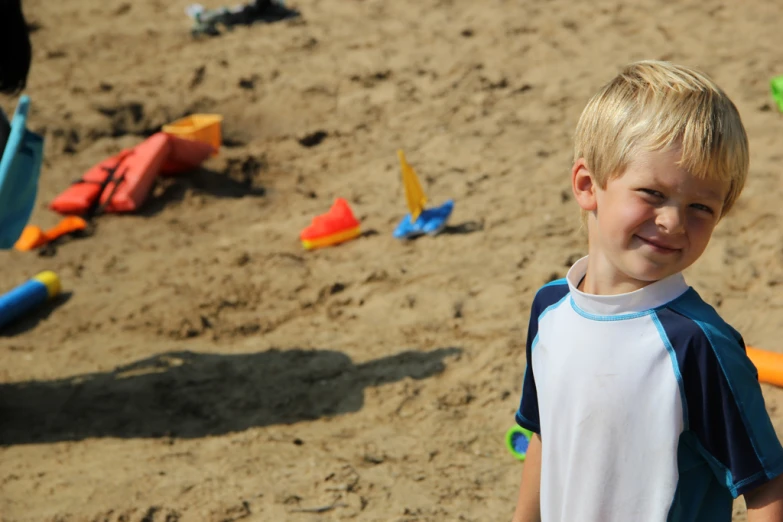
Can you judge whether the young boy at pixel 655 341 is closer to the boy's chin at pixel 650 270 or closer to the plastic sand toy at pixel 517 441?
the boy's chin at pixel 650 270

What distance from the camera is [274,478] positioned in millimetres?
3396

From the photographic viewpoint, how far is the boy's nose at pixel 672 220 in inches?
63.3

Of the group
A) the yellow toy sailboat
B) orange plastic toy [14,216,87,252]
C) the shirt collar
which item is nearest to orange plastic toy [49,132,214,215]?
orange plastic toy [14,216,87,252]

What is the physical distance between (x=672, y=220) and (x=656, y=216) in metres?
0.04

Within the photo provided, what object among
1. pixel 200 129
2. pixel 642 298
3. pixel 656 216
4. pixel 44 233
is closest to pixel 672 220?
pixel 656 216

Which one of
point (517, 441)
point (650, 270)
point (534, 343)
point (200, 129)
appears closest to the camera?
point (650, 270)

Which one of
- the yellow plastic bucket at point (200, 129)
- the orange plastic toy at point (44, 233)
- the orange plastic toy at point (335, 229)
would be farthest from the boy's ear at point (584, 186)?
the yellow plastic bucket at point (200, 129)

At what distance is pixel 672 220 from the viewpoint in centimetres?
161

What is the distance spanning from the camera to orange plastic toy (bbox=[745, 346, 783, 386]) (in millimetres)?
3330

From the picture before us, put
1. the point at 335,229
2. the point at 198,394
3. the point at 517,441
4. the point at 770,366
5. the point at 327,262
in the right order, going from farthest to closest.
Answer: the point at 335,229, the point at 327,262, the point at 198,394, the point at 517,441, the point at 770,366

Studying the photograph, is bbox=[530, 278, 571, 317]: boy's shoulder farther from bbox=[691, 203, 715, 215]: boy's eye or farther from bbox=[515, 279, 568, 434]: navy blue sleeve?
bbox=[691, 203, 715, 215]: boy's eye

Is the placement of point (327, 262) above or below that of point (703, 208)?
below

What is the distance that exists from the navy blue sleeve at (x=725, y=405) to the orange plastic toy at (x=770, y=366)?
1.86m

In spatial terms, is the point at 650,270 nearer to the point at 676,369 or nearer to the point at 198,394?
the point at 676,369
